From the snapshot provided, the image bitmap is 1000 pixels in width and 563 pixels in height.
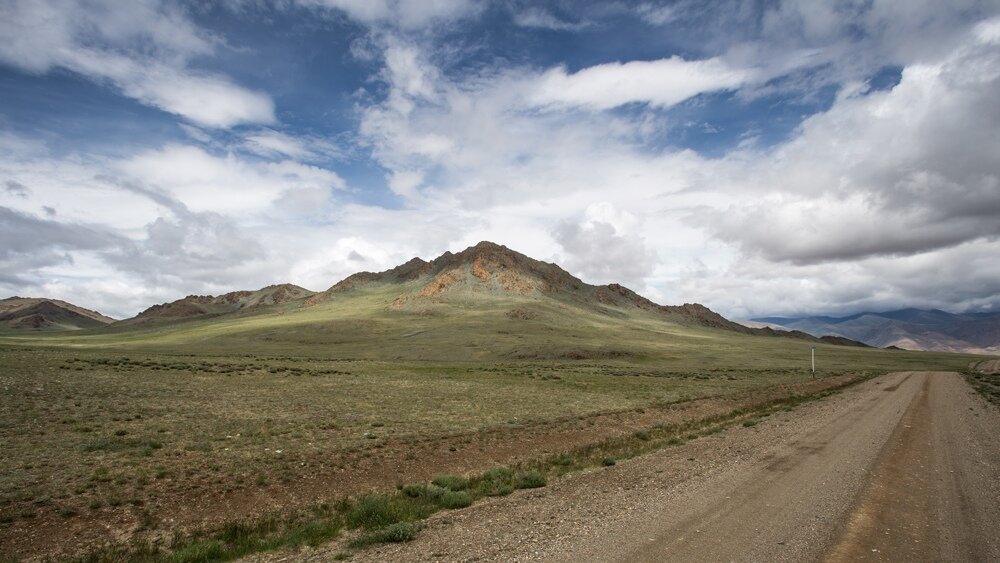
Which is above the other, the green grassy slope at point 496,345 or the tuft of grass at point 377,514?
the green grassy slope at point 496,345

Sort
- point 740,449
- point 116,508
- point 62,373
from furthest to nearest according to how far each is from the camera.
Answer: point 62,373
point 740,449
point 116,508

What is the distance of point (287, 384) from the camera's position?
4653cm

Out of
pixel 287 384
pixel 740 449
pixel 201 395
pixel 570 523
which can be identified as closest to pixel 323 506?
pixel 570 523

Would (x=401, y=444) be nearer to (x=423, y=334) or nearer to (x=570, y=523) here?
(x=570, y=523)

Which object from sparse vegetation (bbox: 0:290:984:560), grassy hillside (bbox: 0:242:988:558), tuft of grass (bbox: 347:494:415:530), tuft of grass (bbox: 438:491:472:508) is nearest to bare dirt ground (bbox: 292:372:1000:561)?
tuft of grass (bbox: 438:491:472:508)

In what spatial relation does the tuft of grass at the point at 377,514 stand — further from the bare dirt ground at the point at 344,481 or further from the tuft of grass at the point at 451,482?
the bare dirt ground at the point at 344,481

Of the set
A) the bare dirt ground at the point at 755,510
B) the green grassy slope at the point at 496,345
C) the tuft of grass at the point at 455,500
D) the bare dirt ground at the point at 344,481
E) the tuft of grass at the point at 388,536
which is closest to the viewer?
the bare dirt ground at the point at 755,510

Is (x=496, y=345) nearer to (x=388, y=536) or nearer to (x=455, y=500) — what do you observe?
(x=455, y=500)

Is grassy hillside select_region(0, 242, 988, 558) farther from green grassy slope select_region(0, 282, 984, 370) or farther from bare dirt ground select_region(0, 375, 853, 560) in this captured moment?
green grassy slope select_region(0, 282, 984, 370)

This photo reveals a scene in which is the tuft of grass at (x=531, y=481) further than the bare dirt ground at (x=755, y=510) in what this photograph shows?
Yes

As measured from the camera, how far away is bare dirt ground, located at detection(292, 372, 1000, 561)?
10234 mm

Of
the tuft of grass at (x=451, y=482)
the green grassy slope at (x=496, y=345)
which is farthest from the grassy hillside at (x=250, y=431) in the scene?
the green grassy slope at (x=496, y=345)

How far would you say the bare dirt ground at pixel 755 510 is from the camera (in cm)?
1023

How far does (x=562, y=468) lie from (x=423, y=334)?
131582 mm
